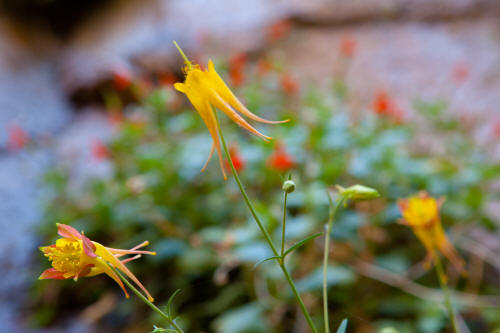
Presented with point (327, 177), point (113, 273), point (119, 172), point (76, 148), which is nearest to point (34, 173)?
point (76, 148)

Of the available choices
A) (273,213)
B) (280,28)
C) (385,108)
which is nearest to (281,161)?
(273,213)

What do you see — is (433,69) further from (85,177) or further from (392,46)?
(85,177)

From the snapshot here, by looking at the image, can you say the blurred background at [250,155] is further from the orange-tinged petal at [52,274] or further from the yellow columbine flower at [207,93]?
the orange-tinged petal at [52,274]

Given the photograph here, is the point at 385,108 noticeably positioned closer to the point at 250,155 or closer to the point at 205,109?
the point at 250,155

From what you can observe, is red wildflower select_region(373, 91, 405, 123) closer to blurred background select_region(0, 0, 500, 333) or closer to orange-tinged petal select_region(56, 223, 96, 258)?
blurred background select_region(0, 0, 500, 333)

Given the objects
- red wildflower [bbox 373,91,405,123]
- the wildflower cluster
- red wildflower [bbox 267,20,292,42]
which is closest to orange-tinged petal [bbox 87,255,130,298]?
the wildflower cluster

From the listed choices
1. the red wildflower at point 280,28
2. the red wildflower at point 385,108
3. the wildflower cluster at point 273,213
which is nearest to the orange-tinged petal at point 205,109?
the wildflower cluster at point 273,213

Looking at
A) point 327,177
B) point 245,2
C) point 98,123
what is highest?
point 245,2
